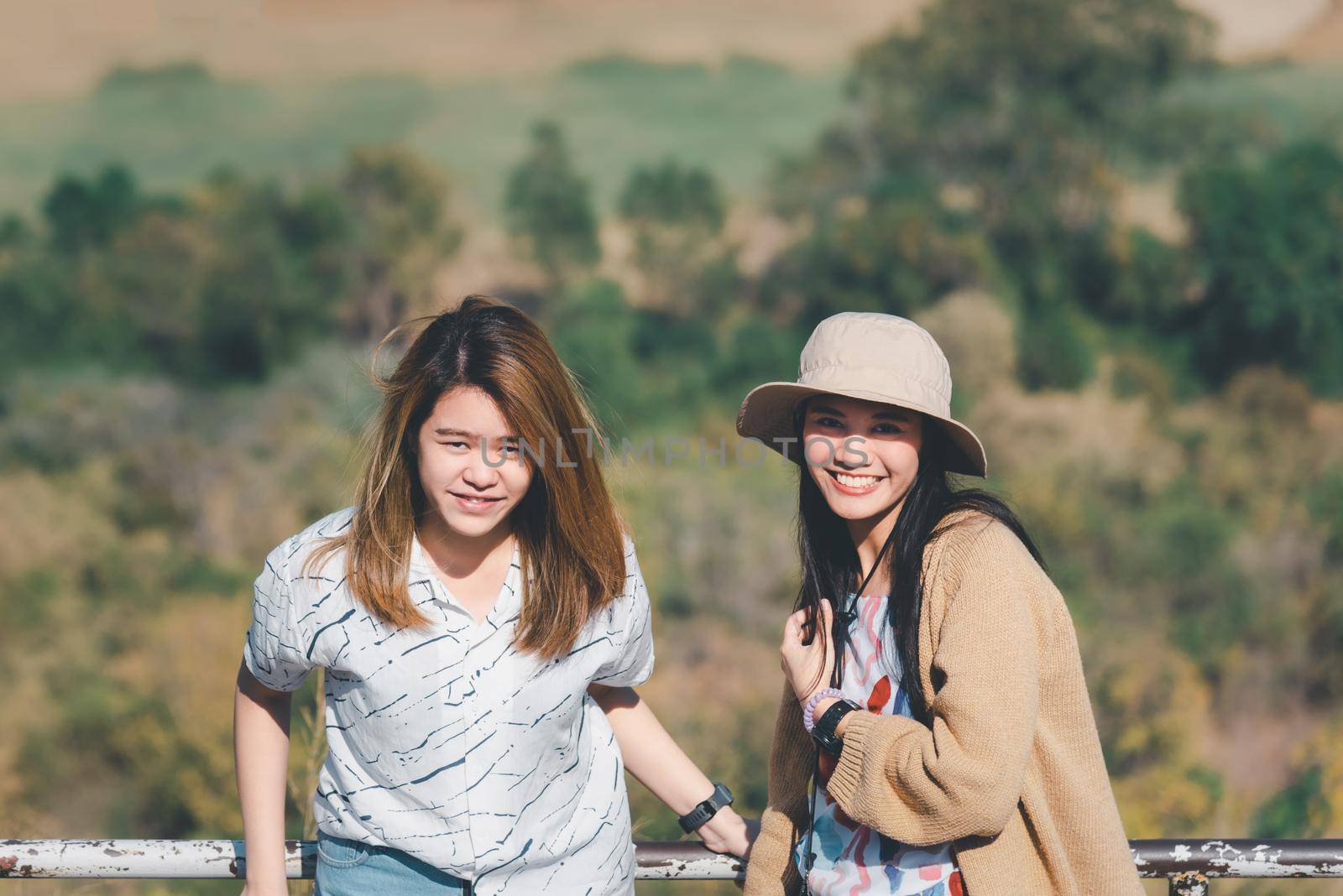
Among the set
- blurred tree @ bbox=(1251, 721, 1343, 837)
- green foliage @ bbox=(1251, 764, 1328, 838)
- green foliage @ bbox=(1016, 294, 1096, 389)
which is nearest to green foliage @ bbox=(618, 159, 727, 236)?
green foliage @ bbox=(1016, 294, 1096, 389)

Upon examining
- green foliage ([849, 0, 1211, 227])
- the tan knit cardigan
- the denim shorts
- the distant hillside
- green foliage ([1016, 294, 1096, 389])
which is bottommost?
green foliage ([1016, 294, 1096, 389])

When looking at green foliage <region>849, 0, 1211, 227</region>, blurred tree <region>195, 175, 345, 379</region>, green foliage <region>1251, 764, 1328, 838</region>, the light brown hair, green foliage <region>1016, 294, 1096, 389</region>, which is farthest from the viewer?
green foliage <region>849, 0, 1211, 227</region>

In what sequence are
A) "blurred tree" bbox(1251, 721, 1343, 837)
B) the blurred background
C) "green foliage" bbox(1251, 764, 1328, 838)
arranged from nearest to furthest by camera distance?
1. "blurred tree" bbox(1251, 721, 1343, 837)
2. "green foliage" bbox(1251, 764, 1328, 838)
3. the blurred background

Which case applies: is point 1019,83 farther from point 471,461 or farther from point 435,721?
point 435,721

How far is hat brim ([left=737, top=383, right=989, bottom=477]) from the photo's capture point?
1487 mm

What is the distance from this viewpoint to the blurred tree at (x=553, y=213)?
75.5 feet

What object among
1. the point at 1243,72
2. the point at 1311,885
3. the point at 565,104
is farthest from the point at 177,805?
the point at 1243,72

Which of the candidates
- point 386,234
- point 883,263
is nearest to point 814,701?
point 883,263

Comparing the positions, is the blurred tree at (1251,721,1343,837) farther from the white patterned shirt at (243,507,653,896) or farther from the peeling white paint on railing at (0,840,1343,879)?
the white patterned shirt at (243,507,653,896)

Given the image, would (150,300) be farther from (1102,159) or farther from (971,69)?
(1102,159)

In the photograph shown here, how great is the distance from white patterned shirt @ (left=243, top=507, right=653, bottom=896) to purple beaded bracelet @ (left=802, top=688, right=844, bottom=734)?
28 cm

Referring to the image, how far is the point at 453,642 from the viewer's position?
1.47 meters

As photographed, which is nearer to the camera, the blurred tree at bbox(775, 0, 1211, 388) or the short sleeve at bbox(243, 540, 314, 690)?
the short sleeve at bbox(243, 540, 314, 690)

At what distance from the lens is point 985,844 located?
1440 mm
